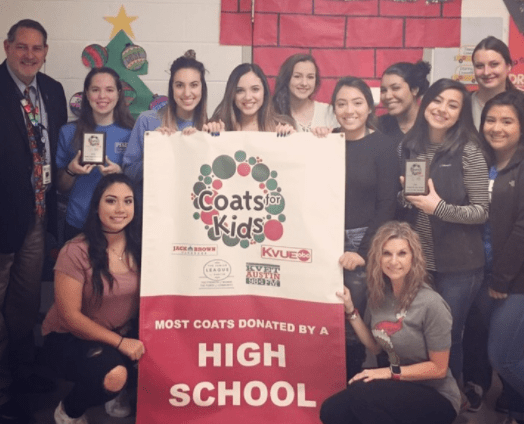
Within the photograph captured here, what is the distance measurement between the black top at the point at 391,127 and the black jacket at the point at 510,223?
0.45 metres

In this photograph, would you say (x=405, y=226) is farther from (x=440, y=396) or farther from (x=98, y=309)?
(x=98, y=309)

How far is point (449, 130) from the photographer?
2512mm

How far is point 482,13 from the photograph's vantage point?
2721mm

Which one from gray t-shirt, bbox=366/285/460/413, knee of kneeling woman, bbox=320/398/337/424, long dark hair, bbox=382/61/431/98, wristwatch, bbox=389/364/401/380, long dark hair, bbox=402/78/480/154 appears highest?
long dark hair, bbox=382/61/431/98

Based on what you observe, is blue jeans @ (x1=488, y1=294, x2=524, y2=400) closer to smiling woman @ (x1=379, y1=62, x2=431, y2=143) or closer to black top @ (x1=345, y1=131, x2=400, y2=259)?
black top @ (x1=345, y1=131, x2=400, y2=259)

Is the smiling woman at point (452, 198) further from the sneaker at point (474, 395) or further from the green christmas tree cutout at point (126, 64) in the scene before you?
the green christmas tree cutout at point (126, 64)

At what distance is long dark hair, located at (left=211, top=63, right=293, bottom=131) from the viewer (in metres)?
2.56

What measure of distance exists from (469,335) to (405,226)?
0.70 metres

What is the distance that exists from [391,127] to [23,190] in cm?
164

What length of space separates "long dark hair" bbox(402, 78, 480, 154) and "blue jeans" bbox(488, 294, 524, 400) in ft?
2.19

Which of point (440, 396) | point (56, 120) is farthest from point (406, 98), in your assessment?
point (56, 120)

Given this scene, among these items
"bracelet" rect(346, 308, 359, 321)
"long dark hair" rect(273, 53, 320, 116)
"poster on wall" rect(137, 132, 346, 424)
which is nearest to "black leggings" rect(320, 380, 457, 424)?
"poster on wall" rect(137, 132, 346, 424)

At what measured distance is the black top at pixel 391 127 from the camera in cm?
262

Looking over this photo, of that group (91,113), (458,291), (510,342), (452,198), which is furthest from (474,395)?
(91,113)
